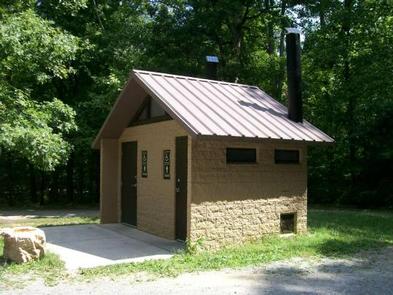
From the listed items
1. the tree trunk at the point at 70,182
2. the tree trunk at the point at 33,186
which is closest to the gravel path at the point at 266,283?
the tree trunk at the point at 70,182

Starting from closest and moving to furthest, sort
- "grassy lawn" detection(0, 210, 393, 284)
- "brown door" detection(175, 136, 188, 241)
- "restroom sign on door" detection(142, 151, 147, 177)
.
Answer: "grassy lawn" detection(0, 210, 393, 284)
"brown door" detection(175, 136, 188, 241)
"restroom sign on door" detection(142, 151, 147, 177)

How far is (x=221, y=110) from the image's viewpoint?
10828 millimetres

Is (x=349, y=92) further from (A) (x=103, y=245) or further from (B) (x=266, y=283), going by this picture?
(B) (x=266, y=283)

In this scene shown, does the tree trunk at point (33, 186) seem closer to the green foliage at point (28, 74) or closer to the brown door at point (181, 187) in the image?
the green foliage at point (28, 74)

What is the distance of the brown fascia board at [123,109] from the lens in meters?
12.2

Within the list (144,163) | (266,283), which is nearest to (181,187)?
(144,163)

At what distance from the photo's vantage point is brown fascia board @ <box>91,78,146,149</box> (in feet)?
40.2

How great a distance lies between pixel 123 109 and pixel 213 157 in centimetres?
405

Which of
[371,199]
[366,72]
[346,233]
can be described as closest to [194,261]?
[346,233]

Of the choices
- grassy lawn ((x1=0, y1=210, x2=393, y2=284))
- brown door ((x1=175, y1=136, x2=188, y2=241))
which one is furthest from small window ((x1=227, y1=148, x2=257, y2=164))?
grassy lawn ((x1=0, y1=210, x2=393, y2=284))

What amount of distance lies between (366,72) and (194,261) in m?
16.1

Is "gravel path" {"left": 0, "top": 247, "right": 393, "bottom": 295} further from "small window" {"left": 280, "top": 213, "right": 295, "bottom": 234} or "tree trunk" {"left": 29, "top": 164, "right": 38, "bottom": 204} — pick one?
"tree trunk" {"left": 29, "top": 164, "right": 38, "bottom": 204}

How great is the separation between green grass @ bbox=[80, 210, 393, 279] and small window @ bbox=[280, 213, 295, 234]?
0.84 ft

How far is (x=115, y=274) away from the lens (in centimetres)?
790
